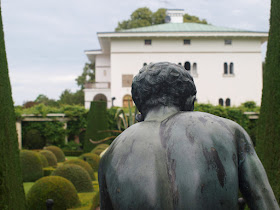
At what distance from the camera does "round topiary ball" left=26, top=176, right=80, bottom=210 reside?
6.91 meters

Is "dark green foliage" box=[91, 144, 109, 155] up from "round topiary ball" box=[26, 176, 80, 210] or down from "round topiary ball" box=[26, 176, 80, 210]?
down

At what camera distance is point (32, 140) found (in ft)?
70.3

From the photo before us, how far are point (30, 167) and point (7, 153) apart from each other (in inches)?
280

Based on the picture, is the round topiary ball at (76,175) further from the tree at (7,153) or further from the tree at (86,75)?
the tree at (86,75)

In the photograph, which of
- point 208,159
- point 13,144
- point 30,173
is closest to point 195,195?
point 208,159

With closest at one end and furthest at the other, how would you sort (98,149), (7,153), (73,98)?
1. (7,153)
2. (98,149)
3. (73,98)

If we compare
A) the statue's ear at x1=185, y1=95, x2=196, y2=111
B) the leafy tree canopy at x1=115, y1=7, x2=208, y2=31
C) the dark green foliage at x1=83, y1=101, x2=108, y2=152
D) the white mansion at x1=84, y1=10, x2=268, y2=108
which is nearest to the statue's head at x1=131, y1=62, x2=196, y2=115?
the statue's ear at x1=185, y1=95, x2=196, y2=111

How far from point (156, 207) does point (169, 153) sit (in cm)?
23

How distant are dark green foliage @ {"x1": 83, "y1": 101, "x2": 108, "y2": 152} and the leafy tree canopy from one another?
22.2 metres

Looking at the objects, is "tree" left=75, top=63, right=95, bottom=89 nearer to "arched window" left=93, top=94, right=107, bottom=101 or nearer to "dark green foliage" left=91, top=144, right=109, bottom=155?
"arched window" left=93, top=94, right=107, bottom=101

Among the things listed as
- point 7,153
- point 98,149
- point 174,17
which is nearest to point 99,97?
point 174,17

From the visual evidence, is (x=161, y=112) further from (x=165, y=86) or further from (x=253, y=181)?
(x=253, y=181)

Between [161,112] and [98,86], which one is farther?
[98,86]

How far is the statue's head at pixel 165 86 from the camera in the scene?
157cm
